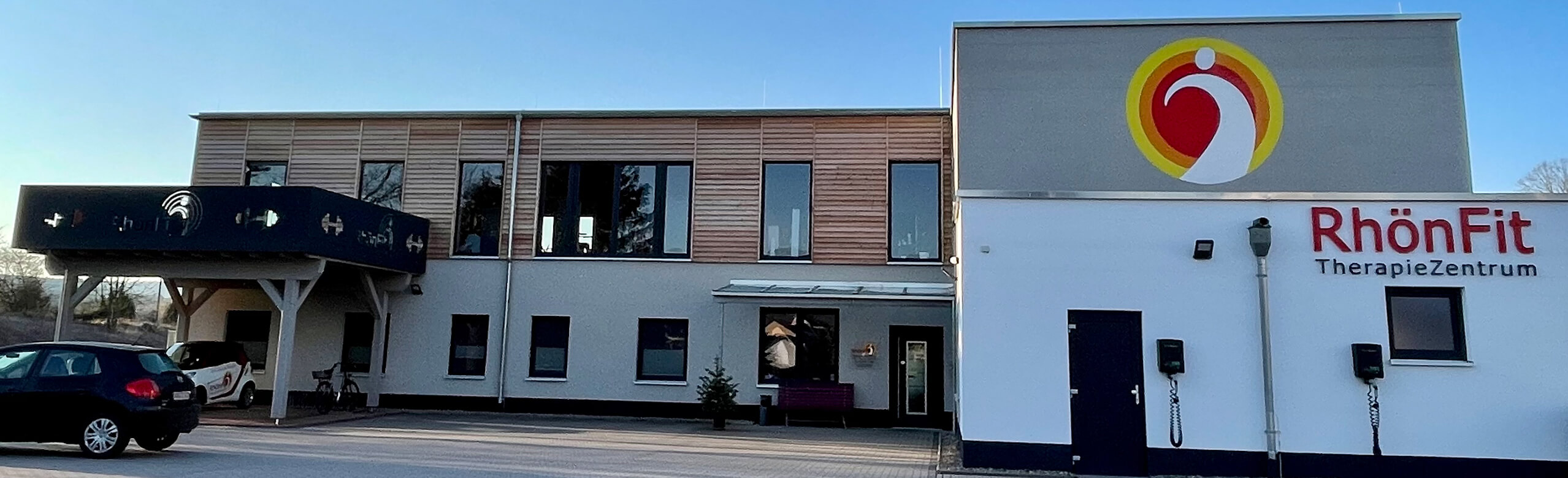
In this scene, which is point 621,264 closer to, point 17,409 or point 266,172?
point 266,172

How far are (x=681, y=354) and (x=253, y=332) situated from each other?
8007 mm

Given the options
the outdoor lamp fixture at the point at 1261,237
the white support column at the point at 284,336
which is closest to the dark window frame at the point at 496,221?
the white support column at the point at 284,336

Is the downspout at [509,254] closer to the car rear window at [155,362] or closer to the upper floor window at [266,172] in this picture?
the upper floor window at [266,172]

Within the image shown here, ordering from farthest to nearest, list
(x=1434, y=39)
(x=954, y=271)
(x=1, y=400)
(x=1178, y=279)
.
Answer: (x=954, y=271) → (x=1434, y=39) → (x=1178, y=279) → (x=1, y=400)

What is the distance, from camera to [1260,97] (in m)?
14.0

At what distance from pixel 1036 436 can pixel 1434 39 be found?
9.35 metres

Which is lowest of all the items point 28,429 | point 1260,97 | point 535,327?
point 28,429

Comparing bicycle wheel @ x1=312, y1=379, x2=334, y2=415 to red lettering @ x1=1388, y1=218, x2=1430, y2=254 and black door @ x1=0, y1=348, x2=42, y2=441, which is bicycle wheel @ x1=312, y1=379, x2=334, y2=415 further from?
red lettering @ x1=1388, y1=218, x2=1430, y2=254

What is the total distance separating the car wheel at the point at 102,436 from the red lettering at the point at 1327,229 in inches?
456

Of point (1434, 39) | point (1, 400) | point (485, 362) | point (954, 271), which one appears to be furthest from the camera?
point (485, 362)

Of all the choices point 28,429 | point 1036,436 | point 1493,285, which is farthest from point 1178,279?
point 28,429

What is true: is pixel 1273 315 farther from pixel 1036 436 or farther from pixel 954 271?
pixel 954 271

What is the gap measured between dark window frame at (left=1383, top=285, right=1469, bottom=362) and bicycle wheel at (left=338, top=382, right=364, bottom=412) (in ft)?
49.2

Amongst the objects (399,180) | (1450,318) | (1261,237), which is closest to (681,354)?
(399,180)
